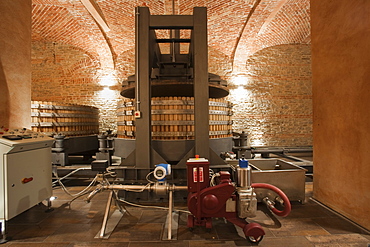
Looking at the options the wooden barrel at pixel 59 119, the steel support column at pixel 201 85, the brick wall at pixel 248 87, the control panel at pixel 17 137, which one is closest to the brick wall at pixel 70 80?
the brick wall at pixel 248 87

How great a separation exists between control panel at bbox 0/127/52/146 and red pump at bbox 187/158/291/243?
2.30 metres

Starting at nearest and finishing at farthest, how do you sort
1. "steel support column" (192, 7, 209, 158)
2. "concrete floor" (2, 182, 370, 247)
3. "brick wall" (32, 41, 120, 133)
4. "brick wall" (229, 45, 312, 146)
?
"concrete floor" (2, 182, 370, 247), "steel support column" (192, 7, 209, 158), "brick wall" (32, 41, 120, 133), "brick wall" (229, 45, 312, 146)

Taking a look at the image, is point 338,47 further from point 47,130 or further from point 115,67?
point 115,67

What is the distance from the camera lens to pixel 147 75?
9.84 ft

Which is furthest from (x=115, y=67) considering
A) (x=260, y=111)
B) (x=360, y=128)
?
(x=360, y=128)

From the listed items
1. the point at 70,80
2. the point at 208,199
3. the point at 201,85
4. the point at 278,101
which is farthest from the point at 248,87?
the point at 70,80

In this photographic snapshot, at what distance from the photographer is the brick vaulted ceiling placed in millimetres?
6742

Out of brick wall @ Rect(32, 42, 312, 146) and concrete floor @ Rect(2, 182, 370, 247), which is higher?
brick wall @ Rect(32, 42, 312, 146)

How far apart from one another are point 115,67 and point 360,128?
29.8ft

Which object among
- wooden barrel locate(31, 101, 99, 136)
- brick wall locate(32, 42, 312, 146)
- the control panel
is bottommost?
the control panel

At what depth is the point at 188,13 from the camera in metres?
7.24

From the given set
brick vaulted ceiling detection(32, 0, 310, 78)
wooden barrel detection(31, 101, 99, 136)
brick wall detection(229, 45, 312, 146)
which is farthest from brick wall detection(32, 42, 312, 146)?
wooden barrel detection(31, 101, 99, 136)

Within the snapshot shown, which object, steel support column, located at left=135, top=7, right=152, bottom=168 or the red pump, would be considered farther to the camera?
steel support column, located at left=135, top=7, right=152, bottom=168

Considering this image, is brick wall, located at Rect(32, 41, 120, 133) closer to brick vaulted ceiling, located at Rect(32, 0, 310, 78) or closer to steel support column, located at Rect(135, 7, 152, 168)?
brick vaulted ceiling, located at Rect(32, 0, 310, 78)
